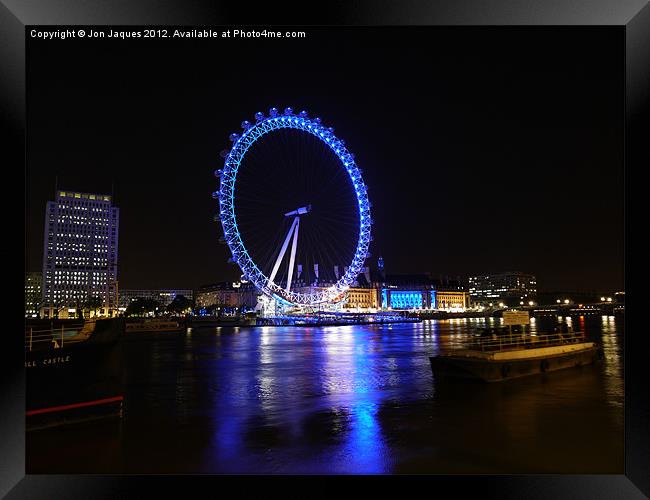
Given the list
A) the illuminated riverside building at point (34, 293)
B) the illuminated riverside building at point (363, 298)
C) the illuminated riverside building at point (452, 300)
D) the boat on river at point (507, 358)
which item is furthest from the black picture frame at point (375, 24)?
the illuminated riverside building at point (452, 300)

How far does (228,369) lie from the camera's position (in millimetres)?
20516

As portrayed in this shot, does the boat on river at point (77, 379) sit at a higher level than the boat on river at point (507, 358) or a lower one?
higher

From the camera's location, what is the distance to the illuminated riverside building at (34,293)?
188 feet

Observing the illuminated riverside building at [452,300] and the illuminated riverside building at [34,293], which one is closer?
the illuminated riverside building at [34,293]

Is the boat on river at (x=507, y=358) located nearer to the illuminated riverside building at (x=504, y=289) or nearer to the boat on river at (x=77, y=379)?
the boat on river at (x=77, y=379)

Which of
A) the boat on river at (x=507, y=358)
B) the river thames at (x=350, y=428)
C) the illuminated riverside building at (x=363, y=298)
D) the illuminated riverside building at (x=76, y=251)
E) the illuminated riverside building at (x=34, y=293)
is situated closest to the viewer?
the river thames at (x=350, y=428)

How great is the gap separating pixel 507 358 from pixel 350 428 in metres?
7.81

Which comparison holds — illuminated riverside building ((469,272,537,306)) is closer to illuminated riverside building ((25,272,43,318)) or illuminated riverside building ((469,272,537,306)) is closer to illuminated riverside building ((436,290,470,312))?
illuminated riverside building ((436,290,470,312))

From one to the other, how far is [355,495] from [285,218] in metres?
47.9

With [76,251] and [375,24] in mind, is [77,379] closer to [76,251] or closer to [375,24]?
[375,24]

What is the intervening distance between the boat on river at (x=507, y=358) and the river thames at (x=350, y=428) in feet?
1.34

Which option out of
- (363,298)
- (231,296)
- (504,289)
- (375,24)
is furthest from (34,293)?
(504,289)

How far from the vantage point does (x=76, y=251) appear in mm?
74000
